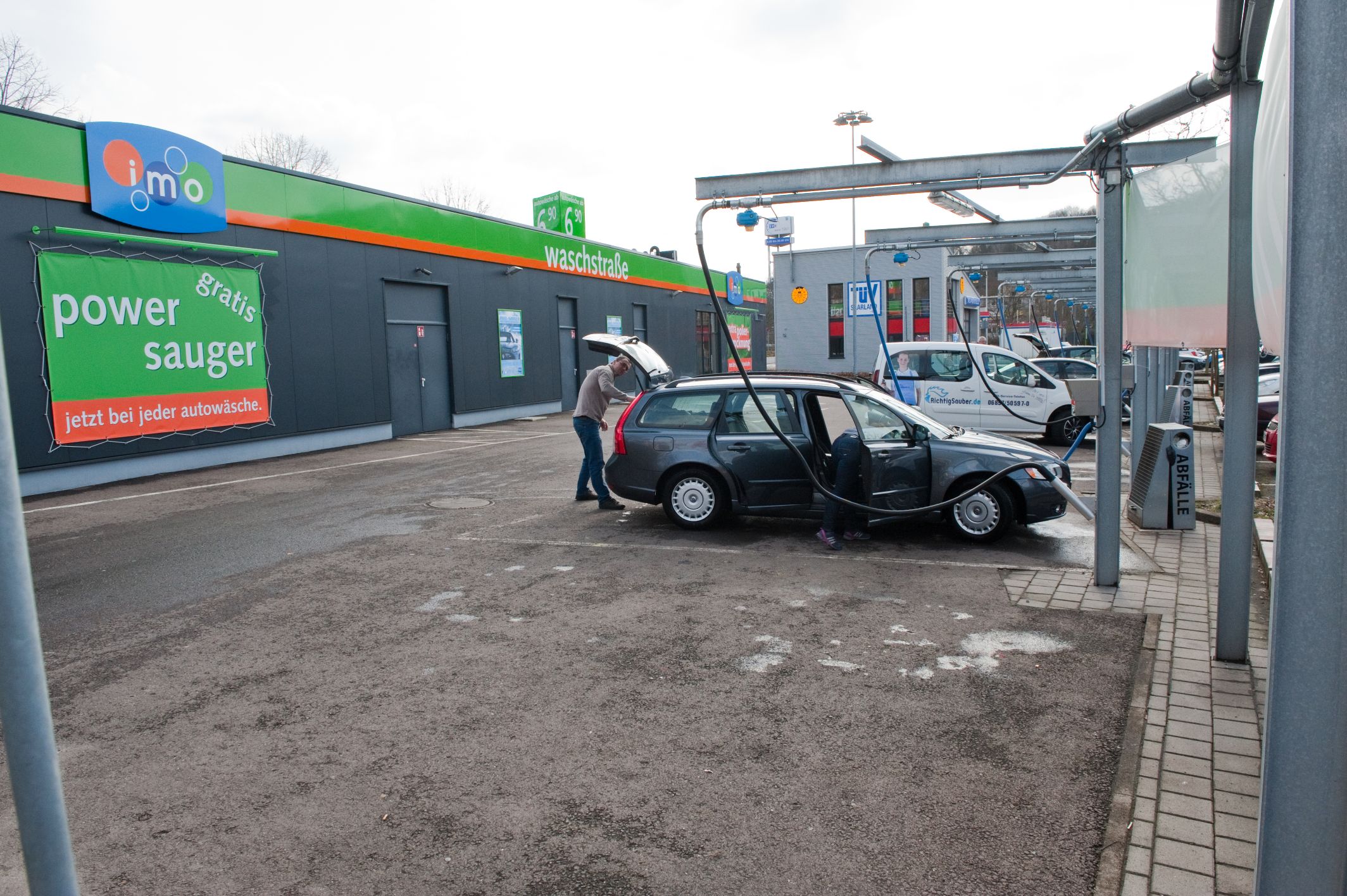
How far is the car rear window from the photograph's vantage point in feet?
28.6

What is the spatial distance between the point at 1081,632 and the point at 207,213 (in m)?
14.1

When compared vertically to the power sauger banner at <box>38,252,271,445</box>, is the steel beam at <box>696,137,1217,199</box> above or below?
above

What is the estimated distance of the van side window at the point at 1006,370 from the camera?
15.5 metres

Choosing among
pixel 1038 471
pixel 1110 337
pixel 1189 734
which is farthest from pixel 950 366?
pixel 1189 734

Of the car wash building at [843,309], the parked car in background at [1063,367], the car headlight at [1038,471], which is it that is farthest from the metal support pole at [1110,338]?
the car wash building at [843,309]

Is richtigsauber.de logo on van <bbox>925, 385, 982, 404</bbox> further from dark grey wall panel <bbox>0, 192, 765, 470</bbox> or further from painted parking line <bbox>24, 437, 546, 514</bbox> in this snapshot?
dark grey wall panel <bbox>0, 192, 765, 470</bbox>

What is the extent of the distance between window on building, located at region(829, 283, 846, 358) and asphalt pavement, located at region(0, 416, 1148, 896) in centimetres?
3596

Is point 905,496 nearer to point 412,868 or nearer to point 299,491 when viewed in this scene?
point 412,868

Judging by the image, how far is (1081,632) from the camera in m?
5.64

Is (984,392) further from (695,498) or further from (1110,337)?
(1110,337)

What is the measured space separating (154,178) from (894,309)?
35963 mm

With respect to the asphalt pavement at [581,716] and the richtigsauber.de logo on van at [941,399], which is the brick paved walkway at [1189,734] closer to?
the asphalt pavement at [581,716]

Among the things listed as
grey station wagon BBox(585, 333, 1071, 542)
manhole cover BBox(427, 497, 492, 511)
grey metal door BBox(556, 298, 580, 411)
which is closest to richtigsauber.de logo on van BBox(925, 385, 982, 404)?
grey station wagon BBox(585, 333, 1071, 542)

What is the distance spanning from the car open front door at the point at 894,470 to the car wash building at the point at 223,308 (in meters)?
10.7
